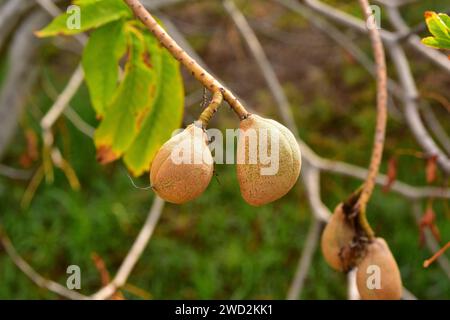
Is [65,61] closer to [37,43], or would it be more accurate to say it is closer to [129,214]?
[129,214]

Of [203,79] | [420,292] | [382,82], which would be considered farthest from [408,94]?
[420,292]

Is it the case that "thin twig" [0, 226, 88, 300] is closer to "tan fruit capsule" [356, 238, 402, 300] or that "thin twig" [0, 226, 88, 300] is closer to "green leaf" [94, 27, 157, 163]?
"green leaf" [94, 27, 157, 163]

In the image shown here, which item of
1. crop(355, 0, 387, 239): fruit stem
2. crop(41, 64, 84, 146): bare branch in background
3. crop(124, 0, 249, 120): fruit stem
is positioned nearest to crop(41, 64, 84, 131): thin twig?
crop(41, 64, 84, 146): bare branch in background

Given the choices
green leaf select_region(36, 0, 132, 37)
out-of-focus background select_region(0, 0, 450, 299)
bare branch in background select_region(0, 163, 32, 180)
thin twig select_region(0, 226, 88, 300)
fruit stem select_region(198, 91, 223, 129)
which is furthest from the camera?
bare branch in background select_region(0, 163, 32, 180)

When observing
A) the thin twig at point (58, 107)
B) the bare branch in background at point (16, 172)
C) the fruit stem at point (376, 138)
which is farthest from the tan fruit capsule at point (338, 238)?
the bare branch in background at point (16, 172)

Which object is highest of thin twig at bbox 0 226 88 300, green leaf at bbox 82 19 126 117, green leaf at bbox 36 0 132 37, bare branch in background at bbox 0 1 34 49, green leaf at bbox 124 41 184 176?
bare branch in background at bbox 0 1 34 49

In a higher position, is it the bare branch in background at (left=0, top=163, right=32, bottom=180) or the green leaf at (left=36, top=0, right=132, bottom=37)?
the green leaf at (left=36, top=0, right=132, bottom=37)
